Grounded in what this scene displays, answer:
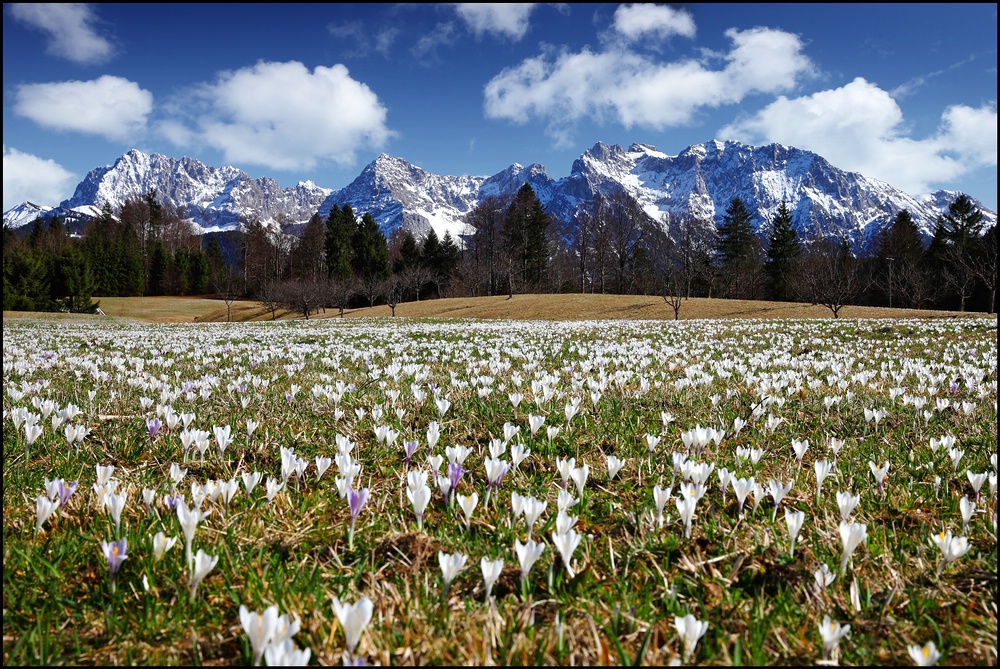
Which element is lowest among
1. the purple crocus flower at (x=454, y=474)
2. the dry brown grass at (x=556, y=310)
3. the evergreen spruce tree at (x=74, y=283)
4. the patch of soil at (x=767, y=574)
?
the patch of soil at (x=767, y=574)

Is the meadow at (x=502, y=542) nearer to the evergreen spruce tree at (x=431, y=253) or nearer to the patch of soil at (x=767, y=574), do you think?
the patch of soil at (x=767, y=574)

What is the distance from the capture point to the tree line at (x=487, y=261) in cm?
6456

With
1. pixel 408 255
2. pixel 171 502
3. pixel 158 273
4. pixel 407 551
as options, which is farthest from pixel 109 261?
pixel 407 551

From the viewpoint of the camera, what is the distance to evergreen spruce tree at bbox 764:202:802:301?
73.9 m

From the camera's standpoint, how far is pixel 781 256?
247 feet

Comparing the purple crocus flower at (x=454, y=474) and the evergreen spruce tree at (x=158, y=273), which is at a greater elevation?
the evergreen spruce tree at (x=158, y=273)

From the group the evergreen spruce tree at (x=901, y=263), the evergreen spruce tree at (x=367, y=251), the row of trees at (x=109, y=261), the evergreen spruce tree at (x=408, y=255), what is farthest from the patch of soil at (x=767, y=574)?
the evergreen spruce tree at (x=408, y=255)

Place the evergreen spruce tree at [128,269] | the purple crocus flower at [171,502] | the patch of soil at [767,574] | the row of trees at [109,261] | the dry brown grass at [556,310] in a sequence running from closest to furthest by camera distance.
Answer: the patch of soil at [767,574] < the purple crocus flower at [171,502] < the dry brown grass at [556,310] < the row of trees at [109,261] < the evergreen spruce tree at [128,269]

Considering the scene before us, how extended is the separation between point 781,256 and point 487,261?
43260 millimetres

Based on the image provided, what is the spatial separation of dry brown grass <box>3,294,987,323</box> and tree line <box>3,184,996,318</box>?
4.03m

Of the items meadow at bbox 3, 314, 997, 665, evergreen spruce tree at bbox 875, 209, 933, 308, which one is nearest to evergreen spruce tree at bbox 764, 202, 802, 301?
evergreen spruce tree at bbox 875, 209, 933, 308

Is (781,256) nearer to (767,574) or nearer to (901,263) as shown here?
(901,263)

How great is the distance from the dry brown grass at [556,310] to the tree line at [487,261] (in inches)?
159

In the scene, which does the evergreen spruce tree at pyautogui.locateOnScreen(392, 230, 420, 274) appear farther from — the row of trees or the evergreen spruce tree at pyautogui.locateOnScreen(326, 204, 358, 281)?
the row of trees
